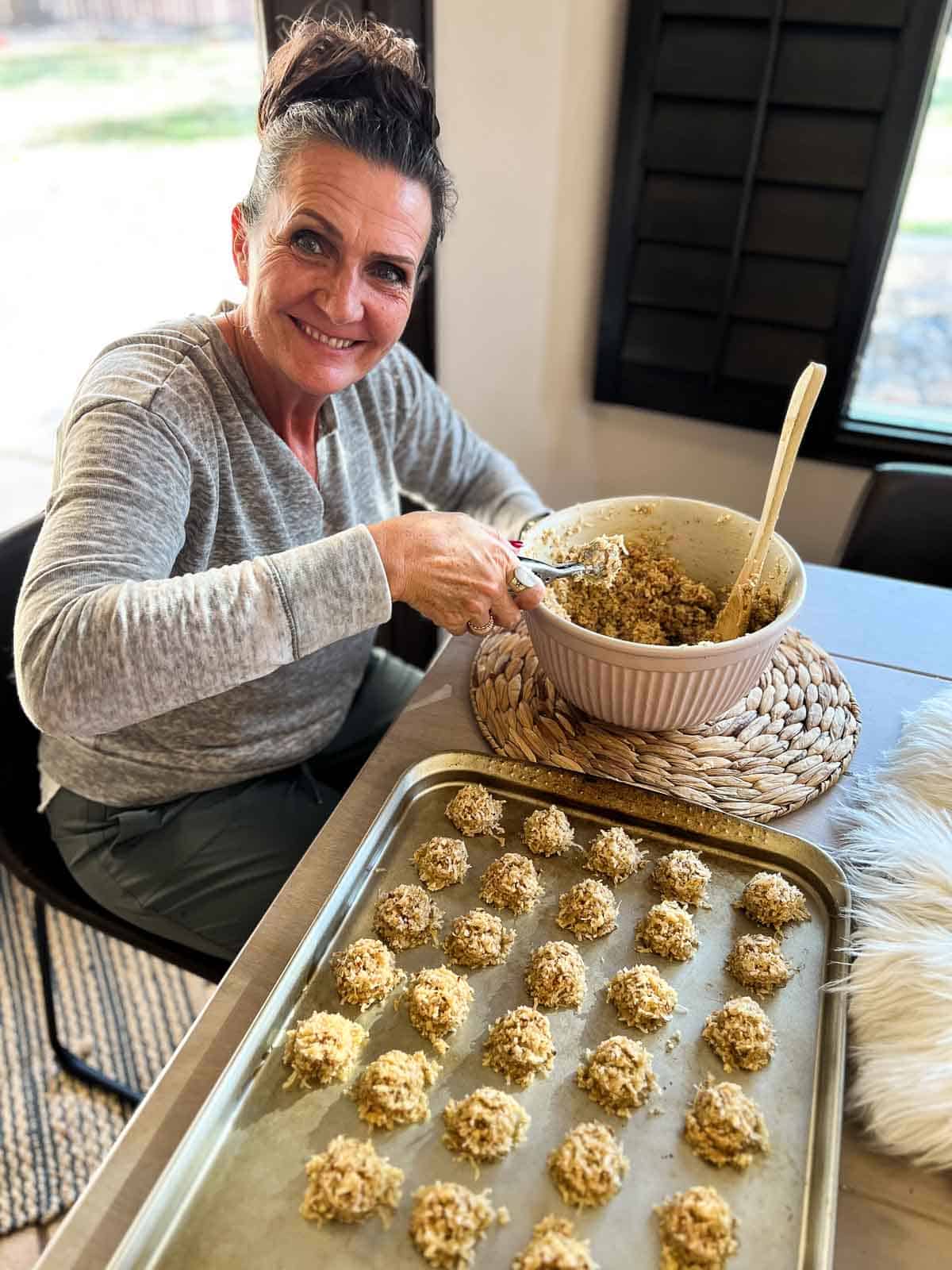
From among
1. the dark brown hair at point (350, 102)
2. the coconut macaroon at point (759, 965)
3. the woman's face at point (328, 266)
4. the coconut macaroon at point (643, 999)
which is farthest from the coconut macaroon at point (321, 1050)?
the dark brown hair at point (350, 102)

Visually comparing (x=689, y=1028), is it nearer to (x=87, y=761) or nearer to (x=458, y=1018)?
(x=458, y=1018)

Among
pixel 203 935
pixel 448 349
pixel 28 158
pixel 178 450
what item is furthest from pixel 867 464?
pixel 28 158

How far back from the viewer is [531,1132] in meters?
0.66

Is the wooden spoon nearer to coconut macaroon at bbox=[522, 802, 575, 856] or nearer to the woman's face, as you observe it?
coconut macaroon at bbox=[522, 802, 575, 856]

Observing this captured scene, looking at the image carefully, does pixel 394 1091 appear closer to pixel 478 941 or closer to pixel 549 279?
pixel 478 941

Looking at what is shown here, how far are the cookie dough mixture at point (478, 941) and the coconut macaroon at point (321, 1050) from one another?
0.11m

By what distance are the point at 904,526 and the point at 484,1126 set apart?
1.22m

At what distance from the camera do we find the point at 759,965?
75 cm

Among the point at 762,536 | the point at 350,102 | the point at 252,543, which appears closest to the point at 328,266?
the point at 350,102

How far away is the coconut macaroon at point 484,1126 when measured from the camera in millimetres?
643

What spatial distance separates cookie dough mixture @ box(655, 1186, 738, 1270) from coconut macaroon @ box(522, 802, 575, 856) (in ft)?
1.03

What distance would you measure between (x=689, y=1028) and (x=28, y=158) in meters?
1.82

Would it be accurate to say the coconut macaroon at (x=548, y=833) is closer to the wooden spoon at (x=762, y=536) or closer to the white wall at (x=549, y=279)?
the wooden spoon at (x=762, y=536)

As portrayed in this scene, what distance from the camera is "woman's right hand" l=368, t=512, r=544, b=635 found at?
93 centimetres
